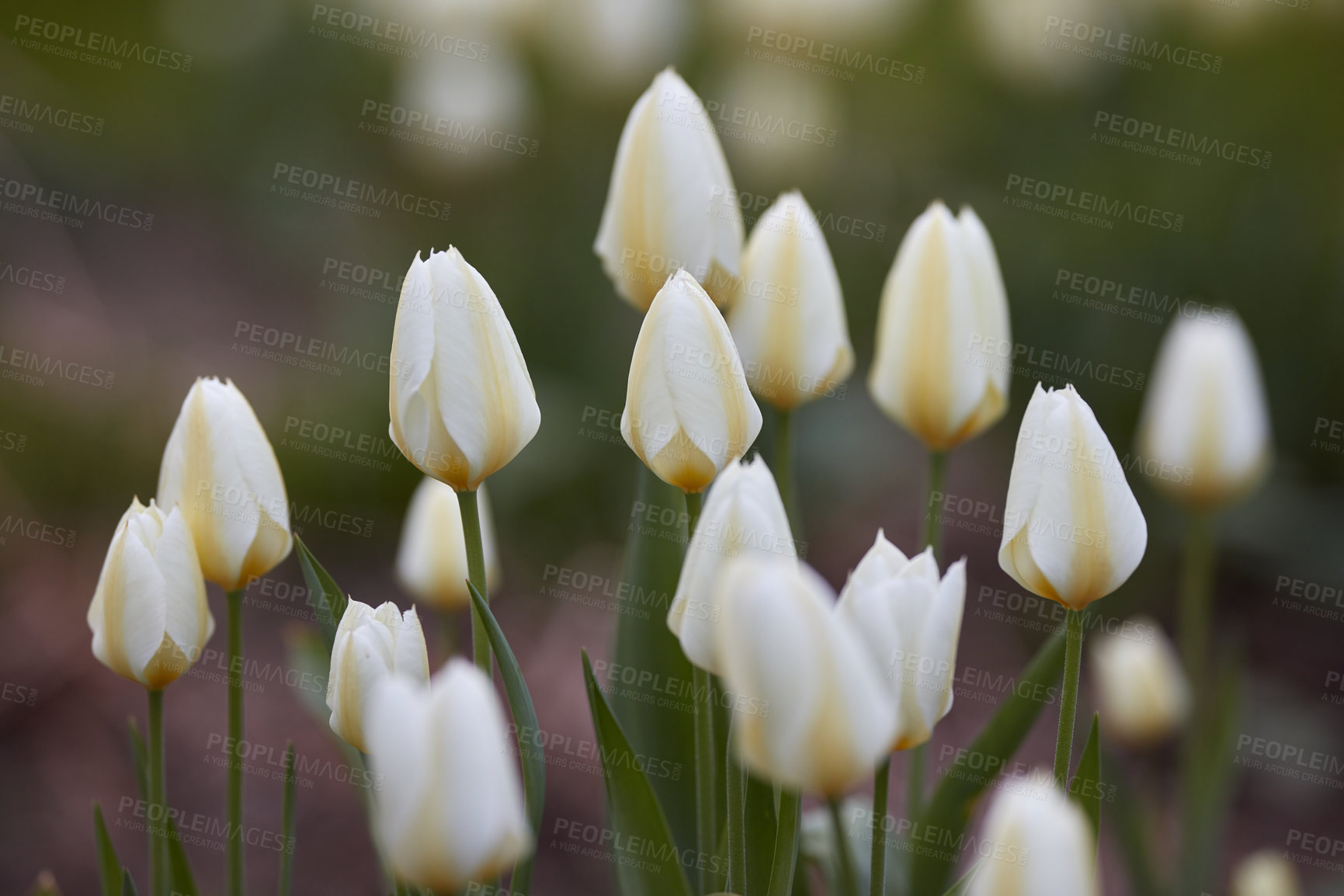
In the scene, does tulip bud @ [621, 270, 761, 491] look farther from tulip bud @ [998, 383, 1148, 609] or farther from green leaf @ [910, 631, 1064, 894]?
green leaf @ [910, 631, 1064, 894]

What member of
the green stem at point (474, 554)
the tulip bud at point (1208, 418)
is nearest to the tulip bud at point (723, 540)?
the green stem at point (474, 554)

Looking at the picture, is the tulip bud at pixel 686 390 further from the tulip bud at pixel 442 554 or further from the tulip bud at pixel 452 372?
the tulip bud at pixel 442 554

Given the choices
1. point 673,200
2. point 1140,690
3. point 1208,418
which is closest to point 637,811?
point 673,200

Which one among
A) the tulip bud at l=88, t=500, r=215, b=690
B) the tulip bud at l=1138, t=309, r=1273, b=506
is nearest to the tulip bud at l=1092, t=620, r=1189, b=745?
the tulip bud at l=1138, t=309, r=1273, b=506

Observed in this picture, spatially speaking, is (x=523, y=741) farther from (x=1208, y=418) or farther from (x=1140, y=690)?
(x=1140, y=690)

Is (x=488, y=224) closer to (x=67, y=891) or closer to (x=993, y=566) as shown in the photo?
(x=993, y=566)

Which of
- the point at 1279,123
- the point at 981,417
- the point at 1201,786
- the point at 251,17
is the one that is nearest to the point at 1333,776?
the point at 1201,786
